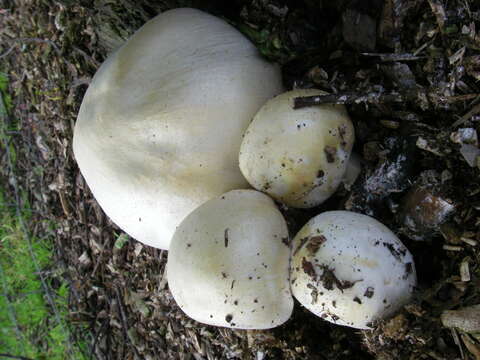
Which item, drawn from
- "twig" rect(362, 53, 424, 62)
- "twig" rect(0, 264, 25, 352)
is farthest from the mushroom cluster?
"twig" rect(0, 264, 25, 352)

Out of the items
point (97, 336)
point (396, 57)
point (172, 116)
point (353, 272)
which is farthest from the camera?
point (97, 336)

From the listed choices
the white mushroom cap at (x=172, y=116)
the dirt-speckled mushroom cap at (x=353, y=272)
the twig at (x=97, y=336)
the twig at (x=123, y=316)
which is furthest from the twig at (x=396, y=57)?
the twig at (x=97, y=336)

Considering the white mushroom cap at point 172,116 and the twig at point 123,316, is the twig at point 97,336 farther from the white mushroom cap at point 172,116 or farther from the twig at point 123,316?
the white mushroom cap at point 172,116

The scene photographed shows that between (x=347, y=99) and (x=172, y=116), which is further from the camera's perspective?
(x=172, y=116)

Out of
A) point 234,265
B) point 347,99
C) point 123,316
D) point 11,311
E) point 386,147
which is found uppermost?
point 347,99

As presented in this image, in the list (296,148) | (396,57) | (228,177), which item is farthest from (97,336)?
(396,57)

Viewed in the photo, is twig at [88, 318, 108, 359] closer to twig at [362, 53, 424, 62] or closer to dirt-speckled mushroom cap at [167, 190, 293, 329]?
dirt-speckled mushroom cap at [167, 190, 293, 329]

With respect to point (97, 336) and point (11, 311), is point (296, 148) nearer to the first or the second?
point (97, 336)

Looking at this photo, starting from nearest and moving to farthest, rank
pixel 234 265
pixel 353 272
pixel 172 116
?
pixel 353 272 < pixel 234 265 < pixel 172 116
